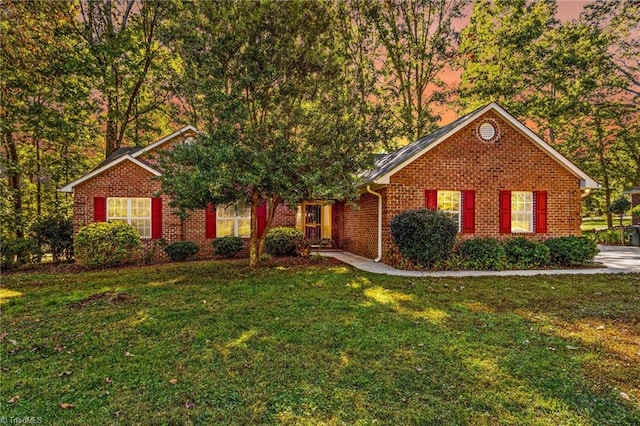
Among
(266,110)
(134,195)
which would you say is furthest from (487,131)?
(134,195)

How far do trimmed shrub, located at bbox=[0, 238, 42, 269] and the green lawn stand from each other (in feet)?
15.5

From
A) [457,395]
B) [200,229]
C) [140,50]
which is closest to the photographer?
[457,395]

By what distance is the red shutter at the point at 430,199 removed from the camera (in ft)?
36.8

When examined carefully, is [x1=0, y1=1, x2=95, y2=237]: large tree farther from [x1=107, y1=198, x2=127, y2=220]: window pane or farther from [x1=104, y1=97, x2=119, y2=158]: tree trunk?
[x1=107, y1=198, x2=127, y2=220]: window pane

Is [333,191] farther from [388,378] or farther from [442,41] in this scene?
[442,41]

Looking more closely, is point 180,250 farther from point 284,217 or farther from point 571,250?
point 571,250

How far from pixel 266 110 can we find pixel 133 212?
23.4 feet

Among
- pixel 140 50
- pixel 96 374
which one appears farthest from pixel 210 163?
pixel 140 50

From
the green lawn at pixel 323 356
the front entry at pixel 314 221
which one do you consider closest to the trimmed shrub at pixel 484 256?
the green lawn at pixel 323 356

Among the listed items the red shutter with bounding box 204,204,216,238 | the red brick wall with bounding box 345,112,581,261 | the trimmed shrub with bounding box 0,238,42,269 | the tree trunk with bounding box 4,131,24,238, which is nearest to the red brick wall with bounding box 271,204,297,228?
the red shutter with bounding box 204,204,216,238

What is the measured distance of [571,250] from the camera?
1079 centimetres

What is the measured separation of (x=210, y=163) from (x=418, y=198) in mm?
6586

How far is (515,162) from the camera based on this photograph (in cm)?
1160

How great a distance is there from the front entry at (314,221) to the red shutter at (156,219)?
600cm
